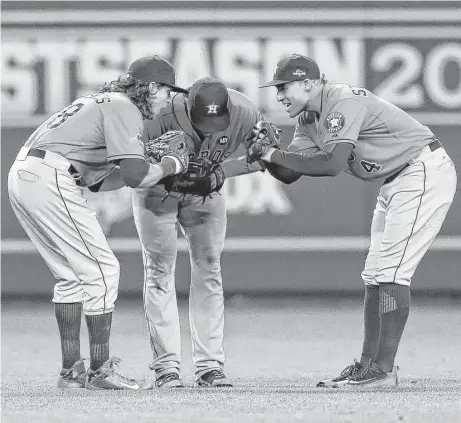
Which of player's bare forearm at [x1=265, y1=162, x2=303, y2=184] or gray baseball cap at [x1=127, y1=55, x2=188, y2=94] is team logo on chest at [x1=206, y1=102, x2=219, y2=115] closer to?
gray baseball cap at [x1=127, y1=55, x2=188, y2=94]

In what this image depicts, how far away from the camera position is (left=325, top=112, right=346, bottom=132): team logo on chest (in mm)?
6645

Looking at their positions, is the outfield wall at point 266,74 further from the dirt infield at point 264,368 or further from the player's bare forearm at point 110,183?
the player's bare forearm at point 110,183

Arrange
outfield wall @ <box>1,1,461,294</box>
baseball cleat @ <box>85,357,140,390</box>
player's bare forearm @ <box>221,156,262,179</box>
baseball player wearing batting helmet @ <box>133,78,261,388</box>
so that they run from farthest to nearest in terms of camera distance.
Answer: outfield wall @ <box>1,1,461,294</box>, player's bare forearm @ <box>221,156,262,179</box>, baseball player wearing batting helmet @ <box>133,78,261,388</box>, baseball cleat @ <box>85,357,140,390</box>

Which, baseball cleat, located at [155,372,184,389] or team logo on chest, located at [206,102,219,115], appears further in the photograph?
baseball cleat, located at [155,372,184,389]

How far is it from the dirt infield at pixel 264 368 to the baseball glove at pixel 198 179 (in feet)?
3.82

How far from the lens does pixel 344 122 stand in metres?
6.64

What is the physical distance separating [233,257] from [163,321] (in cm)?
529

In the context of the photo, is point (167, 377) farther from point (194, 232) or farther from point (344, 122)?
point (344, 122)

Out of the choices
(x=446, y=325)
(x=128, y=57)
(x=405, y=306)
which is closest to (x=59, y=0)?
(x=128, y=57)

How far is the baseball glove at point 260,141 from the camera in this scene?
6.90 meters

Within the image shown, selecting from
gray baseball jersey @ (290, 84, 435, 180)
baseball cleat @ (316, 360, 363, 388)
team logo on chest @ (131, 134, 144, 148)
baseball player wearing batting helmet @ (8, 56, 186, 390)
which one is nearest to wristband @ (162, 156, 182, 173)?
baseball player wearing batting helmet @ (8, 56, 186, 390)

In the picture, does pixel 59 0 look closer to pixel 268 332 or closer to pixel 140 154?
pixel 268 332

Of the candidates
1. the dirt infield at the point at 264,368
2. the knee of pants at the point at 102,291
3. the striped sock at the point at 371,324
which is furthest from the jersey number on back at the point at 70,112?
the striped sock at the point at 371,324

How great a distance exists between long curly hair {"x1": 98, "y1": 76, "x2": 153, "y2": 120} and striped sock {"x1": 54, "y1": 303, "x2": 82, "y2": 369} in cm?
119
